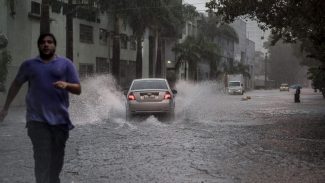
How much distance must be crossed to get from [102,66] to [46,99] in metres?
42.0

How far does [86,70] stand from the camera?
43.9 metres

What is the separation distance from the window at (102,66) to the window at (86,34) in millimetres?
2254

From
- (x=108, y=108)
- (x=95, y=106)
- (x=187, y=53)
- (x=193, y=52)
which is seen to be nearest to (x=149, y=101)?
(x=108, y=108)

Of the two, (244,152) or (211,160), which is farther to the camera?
(244,152)

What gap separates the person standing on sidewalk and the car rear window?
14542 millimetres

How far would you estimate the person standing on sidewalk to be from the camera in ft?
19.3

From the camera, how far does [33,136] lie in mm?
5941

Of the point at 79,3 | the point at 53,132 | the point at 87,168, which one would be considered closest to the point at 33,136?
the point at 53,132

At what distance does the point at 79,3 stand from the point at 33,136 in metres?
34.5

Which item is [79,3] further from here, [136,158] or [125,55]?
[136,158]

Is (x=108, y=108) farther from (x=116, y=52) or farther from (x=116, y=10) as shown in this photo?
(x=116, y=10)

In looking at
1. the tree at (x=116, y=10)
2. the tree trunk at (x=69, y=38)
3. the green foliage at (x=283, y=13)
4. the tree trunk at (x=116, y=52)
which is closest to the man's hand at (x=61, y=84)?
the green foliage at (x=283, y=13)

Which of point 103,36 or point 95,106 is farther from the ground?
point 103,36

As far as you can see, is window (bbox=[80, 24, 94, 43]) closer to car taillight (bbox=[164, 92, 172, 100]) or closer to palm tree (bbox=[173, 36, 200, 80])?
car taillight (bbox=[164, 92, 172, 100])
